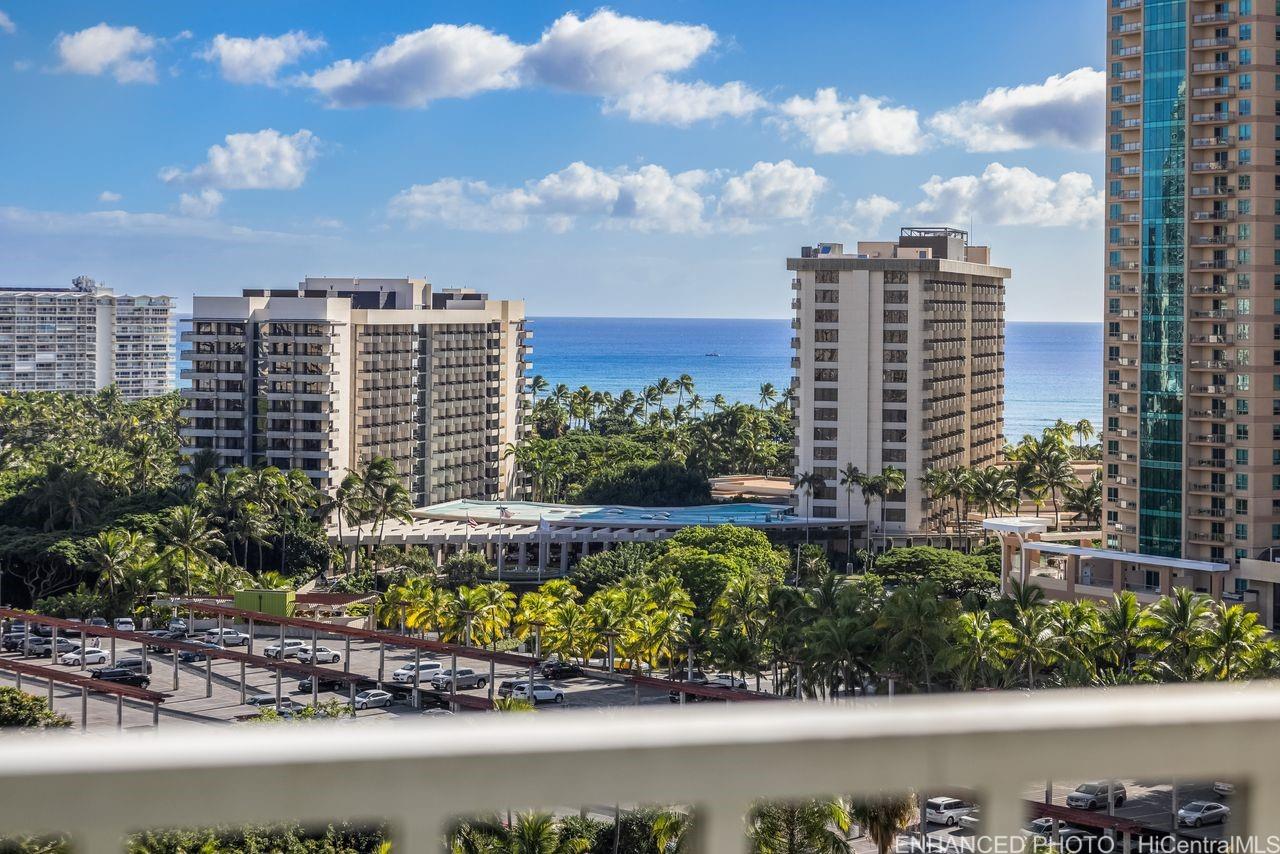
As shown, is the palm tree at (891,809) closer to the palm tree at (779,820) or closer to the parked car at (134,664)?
the palm tree at (779,820)

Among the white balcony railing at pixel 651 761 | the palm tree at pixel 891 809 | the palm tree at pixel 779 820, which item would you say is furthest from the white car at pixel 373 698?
the white balcony railing at pixel 651 761

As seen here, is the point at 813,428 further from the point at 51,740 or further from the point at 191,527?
the point at 51,740

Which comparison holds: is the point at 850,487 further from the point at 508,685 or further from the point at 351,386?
the point at 508,685

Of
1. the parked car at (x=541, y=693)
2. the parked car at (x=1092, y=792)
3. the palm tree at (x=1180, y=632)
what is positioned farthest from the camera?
the parked car at (x=541, y=693)

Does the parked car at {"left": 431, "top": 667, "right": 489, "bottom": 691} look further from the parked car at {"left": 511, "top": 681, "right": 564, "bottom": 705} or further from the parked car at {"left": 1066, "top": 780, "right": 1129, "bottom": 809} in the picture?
the parked car at {"left": 1066, "top": 780, "right": 1129, "bottom": 809}

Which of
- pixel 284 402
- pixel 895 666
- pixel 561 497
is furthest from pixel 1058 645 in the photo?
pixel 561 497

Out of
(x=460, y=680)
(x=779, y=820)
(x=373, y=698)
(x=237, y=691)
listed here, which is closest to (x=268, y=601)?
(x=237, y=691)
